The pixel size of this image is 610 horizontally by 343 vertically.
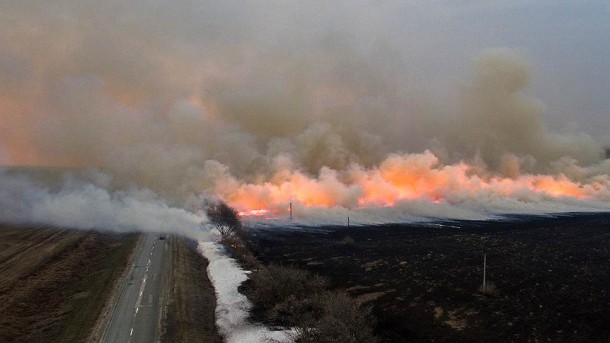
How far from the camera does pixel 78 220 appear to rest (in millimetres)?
98938

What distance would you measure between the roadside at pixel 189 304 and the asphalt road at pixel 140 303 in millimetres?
991

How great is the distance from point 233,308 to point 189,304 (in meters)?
4.30

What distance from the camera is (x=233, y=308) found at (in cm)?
4238

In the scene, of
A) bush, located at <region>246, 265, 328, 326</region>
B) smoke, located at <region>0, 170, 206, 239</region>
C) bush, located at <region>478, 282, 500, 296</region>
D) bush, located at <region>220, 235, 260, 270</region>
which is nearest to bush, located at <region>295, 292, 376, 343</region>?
bush, located at <region>246, 265, 328, 326</region>

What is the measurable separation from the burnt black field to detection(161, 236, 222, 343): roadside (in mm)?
11682

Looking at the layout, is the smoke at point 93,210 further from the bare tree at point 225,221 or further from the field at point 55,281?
the field at point 55,281

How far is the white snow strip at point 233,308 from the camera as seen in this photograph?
117 ft

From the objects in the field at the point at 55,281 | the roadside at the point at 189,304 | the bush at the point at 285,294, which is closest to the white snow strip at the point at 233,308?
the roadside at the point at 189,304

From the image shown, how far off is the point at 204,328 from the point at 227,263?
22032 mm

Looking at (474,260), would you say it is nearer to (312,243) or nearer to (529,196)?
(312,243)

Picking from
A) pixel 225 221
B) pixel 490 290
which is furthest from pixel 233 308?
pixel 225 221

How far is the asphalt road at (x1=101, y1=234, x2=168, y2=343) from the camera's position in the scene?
3554 cm

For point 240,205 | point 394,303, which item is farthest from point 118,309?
point 240,205

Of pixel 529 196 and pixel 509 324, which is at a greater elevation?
pixel 529 196
